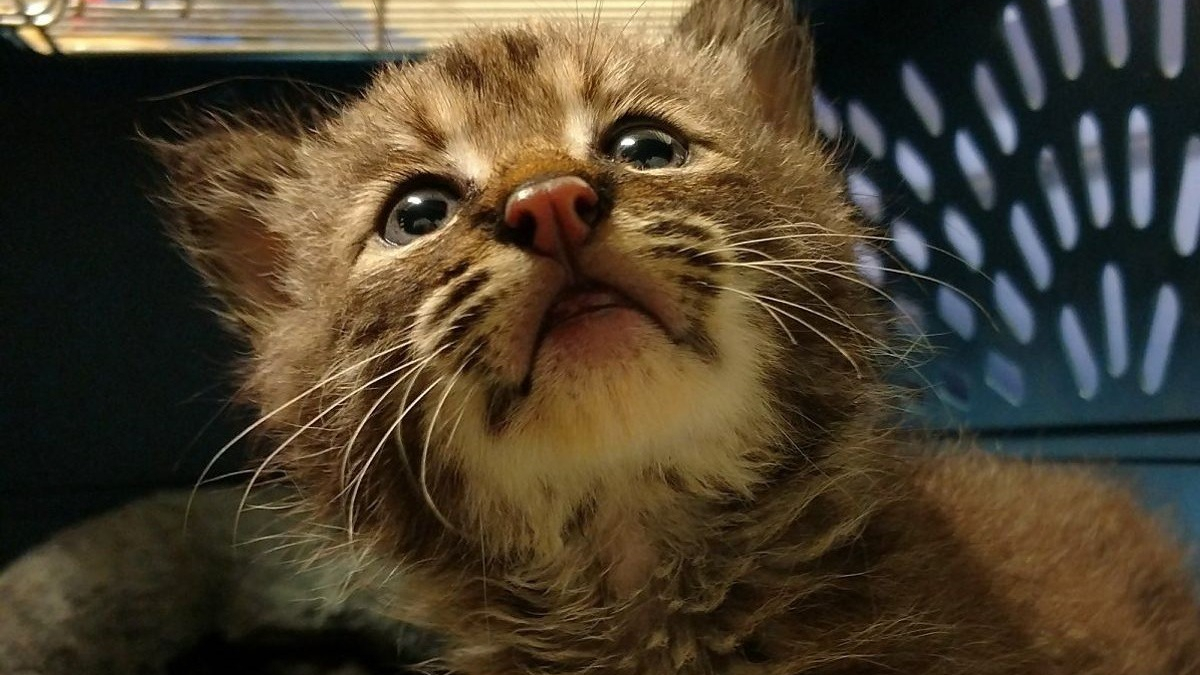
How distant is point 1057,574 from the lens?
3.46 ft

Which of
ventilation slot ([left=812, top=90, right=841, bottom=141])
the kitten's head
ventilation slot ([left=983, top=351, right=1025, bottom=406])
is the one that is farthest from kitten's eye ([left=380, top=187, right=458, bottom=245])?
ventilation slot ([left=983, top=351, right=1025, bottom=406])

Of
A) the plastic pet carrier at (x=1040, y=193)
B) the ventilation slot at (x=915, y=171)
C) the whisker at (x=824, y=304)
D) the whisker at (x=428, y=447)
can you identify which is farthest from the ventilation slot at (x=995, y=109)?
the whisker at (x=428, y=447)

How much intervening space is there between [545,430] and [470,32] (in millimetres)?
515

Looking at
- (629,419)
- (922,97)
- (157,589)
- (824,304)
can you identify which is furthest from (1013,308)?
(157,589)

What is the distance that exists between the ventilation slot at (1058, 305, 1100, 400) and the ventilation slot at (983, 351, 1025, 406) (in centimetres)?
8

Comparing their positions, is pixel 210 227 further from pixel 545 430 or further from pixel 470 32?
pixel 545 430

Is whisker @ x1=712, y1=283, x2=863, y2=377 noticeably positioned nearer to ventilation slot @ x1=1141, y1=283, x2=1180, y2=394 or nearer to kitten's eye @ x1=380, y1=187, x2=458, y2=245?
kitten's eye @ x1=380, y1=187, x2=458, y2=245

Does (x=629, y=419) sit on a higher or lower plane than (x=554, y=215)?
lower

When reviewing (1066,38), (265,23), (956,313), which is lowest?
(956,313)

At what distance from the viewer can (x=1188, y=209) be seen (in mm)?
1226

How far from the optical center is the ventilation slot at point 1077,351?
1.37 metres

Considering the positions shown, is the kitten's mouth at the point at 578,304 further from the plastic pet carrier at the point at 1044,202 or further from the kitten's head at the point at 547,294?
the plastic pet carrier at the point at 1044,202

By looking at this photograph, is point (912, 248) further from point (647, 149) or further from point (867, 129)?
point (647, 149)

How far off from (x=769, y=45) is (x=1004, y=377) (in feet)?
2.04
